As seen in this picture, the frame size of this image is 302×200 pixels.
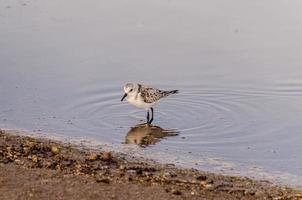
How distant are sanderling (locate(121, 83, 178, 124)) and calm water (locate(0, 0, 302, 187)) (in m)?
0.24

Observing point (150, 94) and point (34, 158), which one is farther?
point (150, 94)

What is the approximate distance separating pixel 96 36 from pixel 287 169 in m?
7.63

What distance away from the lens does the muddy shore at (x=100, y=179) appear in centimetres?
916

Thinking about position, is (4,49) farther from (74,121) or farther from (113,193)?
(113,193)

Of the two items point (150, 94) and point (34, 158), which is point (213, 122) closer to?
point (150, 94)

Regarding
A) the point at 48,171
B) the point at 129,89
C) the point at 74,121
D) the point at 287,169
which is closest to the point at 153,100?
the point at 129,89

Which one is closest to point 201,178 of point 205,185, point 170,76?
point 205,185

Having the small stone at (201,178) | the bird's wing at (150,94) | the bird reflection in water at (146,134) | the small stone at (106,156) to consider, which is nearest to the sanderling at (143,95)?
the bird's wing at (150,94)

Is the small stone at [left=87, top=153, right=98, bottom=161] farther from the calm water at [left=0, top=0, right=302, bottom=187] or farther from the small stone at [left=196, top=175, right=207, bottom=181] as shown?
the small stone at [left=196, top=175, right=207, bottom=181]

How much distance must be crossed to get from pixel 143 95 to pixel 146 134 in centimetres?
94

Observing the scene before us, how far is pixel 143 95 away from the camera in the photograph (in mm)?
13625

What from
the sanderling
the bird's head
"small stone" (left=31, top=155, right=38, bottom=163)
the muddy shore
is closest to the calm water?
the sanderling

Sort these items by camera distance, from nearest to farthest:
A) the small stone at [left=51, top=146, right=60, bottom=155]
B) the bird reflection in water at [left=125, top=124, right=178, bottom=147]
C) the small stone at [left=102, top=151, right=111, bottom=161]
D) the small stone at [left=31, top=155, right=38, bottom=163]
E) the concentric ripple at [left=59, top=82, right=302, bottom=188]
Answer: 1. the small stone at [left=31, top=155, right=38, bottom=163]
2. the small stone at [left=102, top=151, right=111, bottom=161]
3. the small stone at [left=51, top=146, right=60, bottom=155]
4. the concentric ripple at [left=59, top=82, right=302, bottom=188]
5. the bird reflection in water at [left=125, top=124, right=178, bottom=147]

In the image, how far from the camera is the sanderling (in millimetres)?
13609
